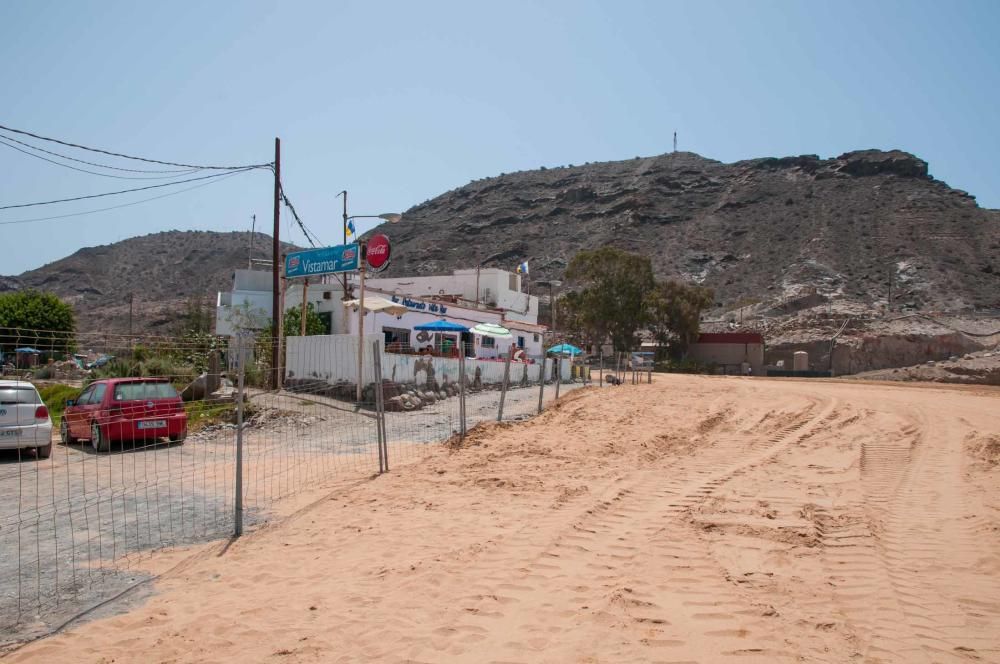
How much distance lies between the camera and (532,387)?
82.8 feet

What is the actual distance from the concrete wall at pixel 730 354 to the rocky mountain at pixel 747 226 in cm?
1875

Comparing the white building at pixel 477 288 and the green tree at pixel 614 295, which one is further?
the green tree at pixel 614 295

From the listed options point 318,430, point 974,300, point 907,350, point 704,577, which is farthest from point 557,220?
point 704,577

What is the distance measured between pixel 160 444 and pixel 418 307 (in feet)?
69.1

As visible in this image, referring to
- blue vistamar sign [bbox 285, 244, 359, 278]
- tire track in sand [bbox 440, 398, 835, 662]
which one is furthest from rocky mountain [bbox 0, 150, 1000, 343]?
tire track in sand [bbox 440, 398, 835, 662]

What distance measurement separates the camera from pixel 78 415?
12109mm

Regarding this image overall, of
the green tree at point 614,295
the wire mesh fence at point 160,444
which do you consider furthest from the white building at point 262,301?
the green tree at point 614,295

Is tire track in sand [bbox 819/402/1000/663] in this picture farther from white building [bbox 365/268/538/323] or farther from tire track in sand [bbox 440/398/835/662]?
white building [bbox 365/268/538/323]

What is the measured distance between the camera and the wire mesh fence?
6.21 metres

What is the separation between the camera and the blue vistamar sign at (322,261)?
74.9 ft

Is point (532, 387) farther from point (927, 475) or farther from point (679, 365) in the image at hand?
point (679, 365)

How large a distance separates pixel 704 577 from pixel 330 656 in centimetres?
281

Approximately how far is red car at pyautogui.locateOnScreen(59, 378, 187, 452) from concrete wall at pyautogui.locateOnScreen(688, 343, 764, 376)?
4339 cm

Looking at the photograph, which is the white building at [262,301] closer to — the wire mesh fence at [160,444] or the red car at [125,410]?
the wire mesh fence at [160,444]
